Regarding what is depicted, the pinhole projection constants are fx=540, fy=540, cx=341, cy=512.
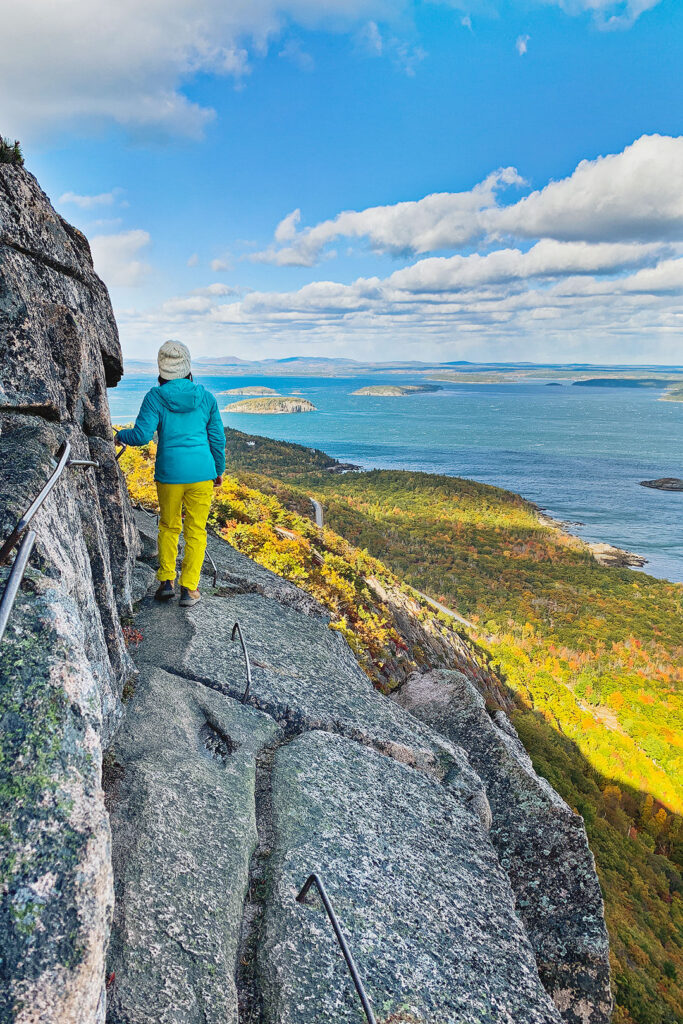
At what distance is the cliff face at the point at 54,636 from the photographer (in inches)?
90.9

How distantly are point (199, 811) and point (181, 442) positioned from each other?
4.36 meters

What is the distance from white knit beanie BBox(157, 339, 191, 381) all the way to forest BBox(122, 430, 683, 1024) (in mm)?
6483

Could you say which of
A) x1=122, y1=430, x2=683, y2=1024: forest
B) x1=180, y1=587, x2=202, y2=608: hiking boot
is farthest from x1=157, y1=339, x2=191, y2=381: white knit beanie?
x1=122, y1=430, x2=683, y2=1024: forest

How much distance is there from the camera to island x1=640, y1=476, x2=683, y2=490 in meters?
150

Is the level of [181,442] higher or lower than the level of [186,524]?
higher

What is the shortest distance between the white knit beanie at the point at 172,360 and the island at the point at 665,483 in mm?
169413

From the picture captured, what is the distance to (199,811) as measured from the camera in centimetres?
457

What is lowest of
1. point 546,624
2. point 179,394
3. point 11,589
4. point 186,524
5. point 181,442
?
point 546,624

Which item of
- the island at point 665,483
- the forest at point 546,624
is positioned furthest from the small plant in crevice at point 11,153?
the island at point 665,483

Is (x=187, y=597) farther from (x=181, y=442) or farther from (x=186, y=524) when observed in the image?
(x=181, y=442)

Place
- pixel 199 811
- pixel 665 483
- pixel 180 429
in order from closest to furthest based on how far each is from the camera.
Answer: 1. pixel 199 811
2. pixel 180 429
3. pixel 665 483

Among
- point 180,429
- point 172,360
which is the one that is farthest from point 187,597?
point 172,360

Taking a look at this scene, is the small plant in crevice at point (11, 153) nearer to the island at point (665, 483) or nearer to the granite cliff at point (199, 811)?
the granite cliff at point (199, 811)

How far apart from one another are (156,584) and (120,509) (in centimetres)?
213
